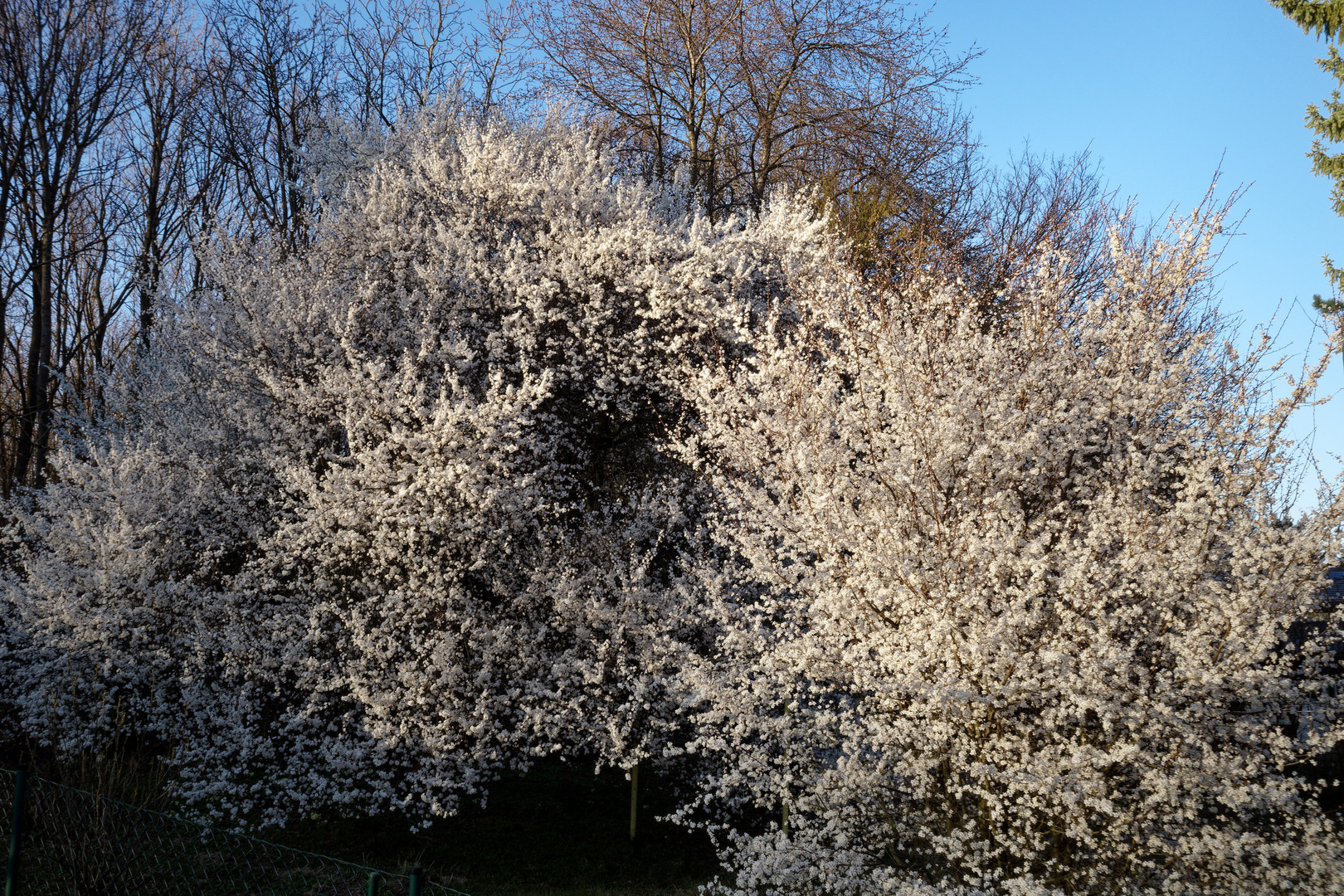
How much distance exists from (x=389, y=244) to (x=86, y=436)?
16.2ft

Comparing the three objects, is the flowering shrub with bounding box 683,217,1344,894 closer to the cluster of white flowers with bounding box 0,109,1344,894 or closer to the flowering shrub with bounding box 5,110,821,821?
the cluster of white flowers with bounding box 0,109,1344,894

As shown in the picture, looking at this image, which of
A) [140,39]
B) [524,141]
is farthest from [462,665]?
[140,39]

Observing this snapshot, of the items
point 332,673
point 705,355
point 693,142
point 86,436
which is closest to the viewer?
point 332,673

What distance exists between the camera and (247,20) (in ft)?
56.9

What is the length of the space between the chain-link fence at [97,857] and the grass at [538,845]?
1.18 metres

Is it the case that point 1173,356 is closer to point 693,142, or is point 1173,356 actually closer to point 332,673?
point 332,673

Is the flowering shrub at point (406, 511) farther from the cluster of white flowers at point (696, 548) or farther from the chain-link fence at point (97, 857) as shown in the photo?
the chain-link fence at point (97, 857)

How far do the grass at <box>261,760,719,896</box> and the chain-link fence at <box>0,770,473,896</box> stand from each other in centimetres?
118

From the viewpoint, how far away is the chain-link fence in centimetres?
534

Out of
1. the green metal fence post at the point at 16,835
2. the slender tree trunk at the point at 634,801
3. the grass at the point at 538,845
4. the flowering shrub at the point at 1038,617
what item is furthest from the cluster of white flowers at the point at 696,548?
the green metal fence post at the point at 16,835

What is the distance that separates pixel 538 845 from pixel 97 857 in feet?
13.0

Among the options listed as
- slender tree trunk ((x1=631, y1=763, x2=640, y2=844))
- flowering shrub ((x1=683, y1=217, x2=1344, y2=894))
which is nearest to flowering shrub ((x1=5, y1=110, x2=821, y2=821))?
slender tree trunk ((x1=631, y1=763, x2=640, y2=844))

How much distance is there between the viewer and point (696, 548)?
855 cm

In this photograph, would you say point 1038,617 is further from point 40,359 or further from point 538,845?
point 40,359
